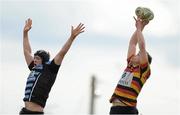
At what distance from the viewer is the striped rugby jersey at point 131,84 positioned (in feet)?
41.8

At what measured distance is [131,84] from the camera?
12773 millimetres

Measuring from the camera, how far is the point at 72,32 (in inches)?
520

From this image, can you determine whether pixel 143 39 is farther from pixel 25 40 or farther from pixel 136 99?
pixel 25 40

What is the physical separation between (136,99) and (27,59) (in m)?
2.46

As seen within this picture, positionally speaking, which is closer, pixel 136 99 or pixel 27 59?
pixel 136 99

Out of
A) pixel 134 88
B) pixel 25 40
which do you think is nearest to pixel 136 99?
pixel 134 88

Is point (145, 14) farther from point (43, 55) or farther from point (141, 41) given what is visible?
point (43, 55)

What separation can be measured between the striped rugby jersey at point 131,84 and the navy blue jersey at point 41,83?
3.98 ft

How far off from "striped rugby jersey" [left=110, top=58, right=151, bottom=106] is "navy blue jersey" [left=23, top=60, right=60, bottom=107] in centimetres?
121

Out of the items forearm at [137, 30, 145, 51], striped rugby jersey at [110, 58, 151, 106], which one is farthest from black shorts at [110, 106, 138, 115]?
forearm at [137, 30, 145, 51]

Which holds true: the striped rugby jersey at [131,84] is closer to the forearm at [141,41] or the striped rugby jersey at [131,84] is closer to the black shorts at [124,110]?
the black shorts at [124,110]

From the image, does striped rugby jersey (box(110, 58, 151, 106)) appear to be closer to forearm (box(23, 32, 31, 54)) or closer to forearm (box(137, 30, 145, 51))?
forearm (box(137, 30, 145, 51))

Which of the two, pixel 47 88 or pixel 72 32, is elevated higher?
pixel 72 32

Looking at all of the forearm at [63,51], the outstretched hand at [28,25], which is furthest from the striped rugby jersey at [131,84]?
the outstretched hand at [28,25]
